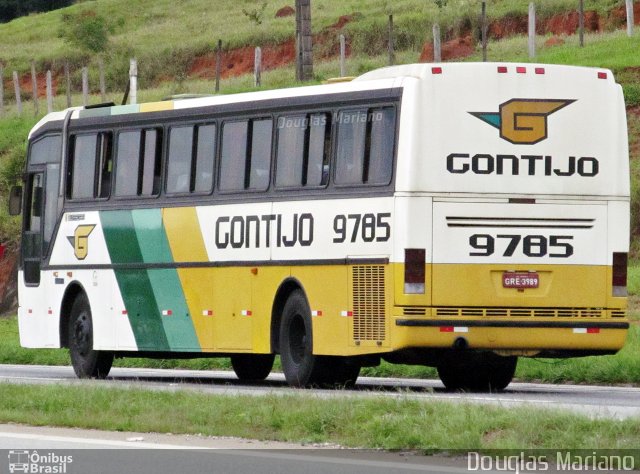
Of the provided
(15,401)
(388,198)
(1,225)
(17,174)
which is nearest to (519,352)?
(388,198)

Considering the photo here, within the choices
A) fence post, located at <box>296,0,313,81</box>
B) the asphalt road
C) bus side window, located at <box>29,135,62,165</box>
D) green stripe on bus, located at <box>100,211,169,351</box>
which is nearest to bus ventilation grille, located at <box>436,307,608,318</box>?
the asphalt road

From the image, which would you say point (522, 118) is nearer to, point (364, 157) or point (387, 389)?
point (364, 157)

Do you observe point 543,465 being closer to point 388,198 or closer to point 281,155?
point 388,198

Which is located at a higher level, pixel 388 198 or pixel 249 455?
pixel 388 198

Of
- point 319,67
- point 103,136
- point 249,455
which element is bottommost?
point 249,455

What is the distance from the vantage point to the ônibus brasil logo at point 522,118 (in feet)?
62.9

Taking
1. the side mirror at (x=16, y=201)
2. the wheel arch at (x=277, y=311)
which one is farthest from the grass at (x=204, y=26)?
the wheel arch at (x=277, y=311)

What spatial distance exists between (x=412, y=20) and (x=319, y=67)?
10543 millimetres

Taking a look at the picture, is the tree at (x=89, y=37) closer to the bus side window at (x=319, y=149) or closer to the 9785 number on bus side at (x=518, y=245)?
the bus side window at (x=319, y=149)

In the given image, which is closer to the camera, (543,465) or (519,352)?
(543,465)

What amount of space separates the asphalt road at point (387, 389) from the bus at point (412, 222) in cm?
46

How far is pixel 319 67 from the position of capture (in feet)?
214

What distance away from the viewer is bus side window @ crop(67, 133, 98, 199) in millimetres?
24438

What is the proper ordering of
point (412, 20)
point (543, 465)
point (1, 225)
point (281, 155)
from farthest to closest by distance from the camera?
point (412, 20) < point (1, 225) < point (281, 155) < point (543, 465)
